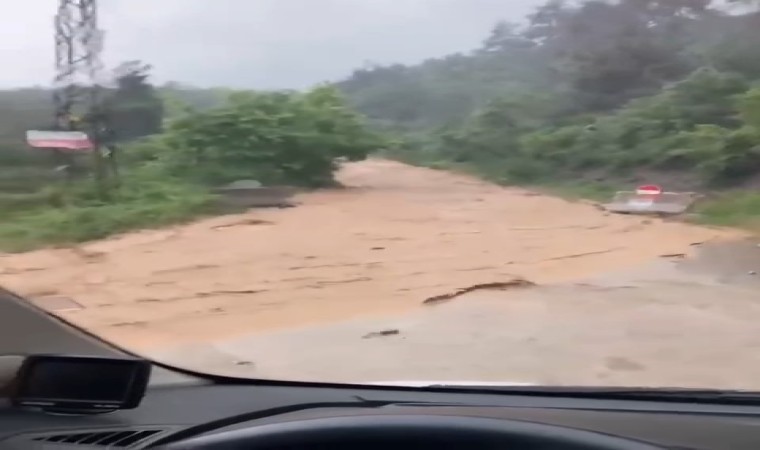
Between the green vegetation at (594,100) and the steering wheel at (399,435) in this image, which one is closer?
the steering wheel at (399,435)

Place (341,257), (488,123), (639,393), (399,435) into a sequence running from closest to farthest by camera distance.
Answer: (399,435) < (639,393) < (341,257) < (488,123)

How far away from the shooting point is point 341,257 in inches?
A: 88.0

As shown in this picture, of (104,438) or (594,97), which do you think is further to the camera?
(594,97)

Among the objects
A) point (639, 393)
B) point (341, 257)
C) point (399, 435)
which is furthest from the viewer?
point (341, 257)

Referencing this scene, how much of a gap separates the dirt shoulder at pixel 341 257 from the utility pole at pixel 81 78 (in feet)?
0.69

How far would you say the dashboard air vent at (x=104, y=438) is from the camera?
1.32 metres

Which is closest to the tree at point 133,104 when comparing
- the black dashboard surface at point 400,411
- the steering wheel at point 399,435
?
the black dashboard surface at point 400,411

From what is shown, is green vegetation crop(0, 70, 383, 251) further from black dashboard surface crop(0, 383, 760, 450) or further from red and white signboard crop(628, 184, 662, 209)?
black dashboard surface crop(0, 383, 760, 450)

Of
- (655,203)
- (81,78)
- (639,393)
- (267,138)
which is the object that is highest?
(81,78)

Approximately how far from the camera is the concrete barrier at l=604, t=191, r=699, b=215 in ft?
7.27

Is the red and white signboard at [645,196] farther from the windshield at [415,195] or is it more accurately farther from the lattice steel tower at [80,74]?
the lattice steel tower at [80,74]

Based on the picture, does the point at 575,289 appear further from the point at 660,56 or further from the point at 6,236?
the point at 6,236

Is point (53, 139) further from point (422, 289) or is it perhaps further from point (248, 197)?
point (422, 289)

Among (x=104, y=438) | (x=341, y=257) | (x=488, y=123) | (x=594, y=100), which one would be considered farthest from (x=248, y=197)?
(x=104, y=438)
